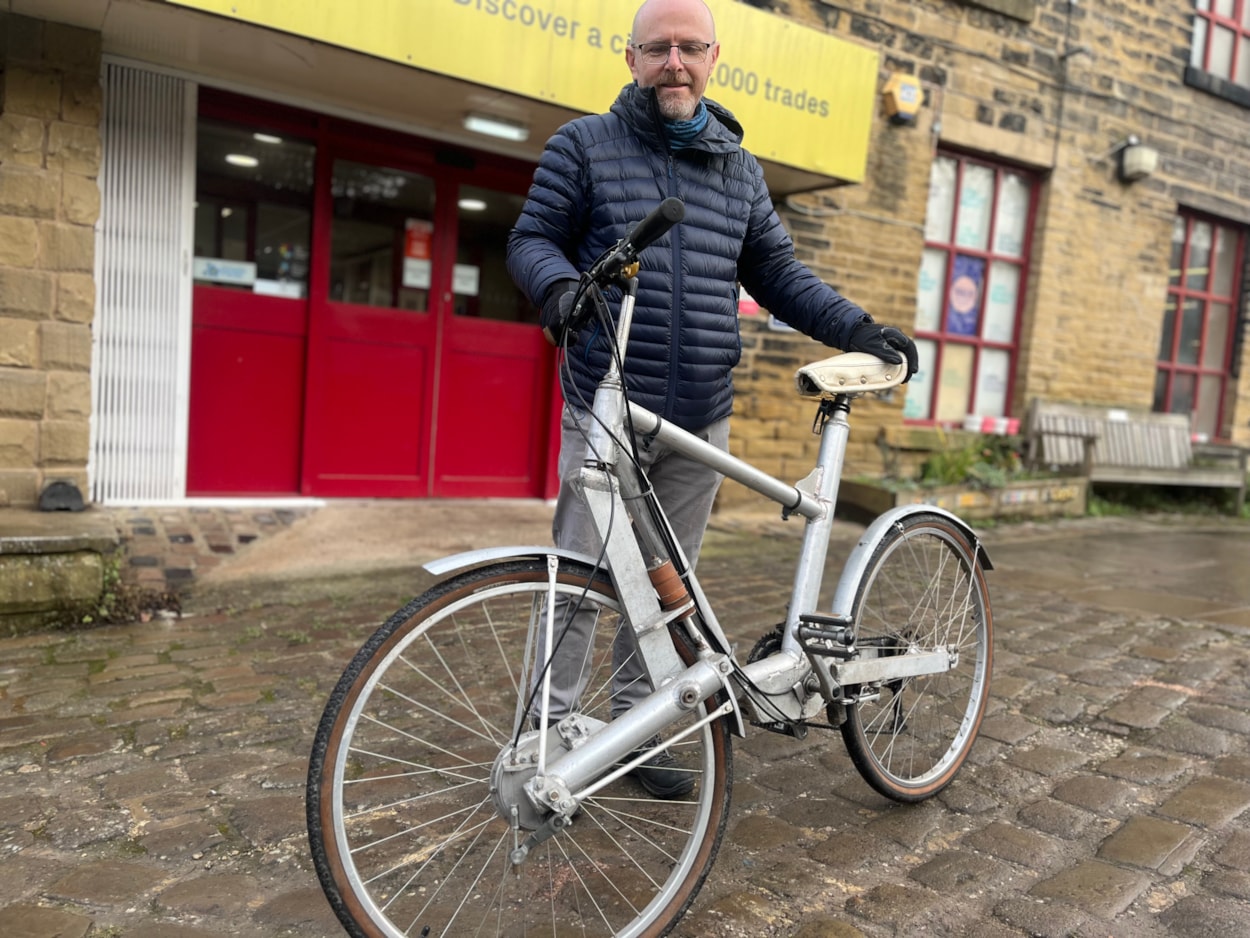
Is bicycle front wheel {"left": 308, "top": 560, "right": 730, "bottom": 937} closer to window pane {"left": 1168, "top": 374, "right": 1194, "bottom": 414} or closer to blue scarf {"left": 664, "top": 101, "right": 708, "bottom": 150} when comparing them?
blue scarf {"left": 664, "top": 101, "right": 708, "bottom": 150}

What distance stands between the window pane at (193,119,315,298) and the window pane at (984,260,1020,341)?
6.01 metres

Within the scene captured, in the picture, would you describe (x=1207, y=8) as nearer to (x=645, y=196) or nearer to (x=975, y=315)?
(x=975, y=315)

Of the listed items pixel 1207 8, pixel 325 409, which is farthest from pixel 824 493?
pixel 1207 8

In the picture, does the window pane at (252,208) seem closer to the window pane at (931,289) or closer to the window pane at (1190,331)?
the window pane at (931,289)

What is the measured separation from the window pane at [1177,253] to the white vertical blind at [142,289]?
9.40m

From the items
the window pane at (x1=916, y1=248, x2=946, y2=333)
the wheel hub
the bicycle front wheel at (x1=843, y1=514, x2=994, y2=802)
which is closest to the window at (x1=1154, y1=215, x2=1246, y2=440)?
the window pane at (x1=916, y1=248, x2=946, y2=333)

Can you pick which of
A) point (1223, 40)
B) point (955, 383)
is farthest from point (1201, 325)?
point (955, 383)

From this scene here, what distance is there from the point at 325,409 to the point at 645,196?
4190mm

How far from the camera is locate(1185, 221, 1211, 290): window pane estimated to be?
10.0 meters

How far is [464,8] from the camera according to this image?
483 cm

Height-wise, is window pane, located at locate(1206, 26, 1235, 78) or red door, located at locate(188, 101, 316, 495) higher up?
window pane, located at locate(1206, 26, 1235, 78)

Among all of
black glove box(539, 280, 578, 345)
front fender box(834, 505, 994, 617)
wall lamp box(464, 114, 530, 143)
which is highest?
wall lamp box(464, 114, 530, 143)

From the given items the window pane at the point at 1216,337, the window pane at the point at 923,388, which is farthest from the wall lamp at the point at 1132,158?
the window pane at the point at 923,388

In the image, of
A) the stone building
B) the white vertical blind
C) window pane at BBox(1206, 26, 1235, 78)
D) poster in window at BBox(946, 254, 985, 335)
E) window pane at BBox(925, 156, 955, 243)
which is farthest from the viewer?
window pane at BBox(1206, 26, 1235, 78)
